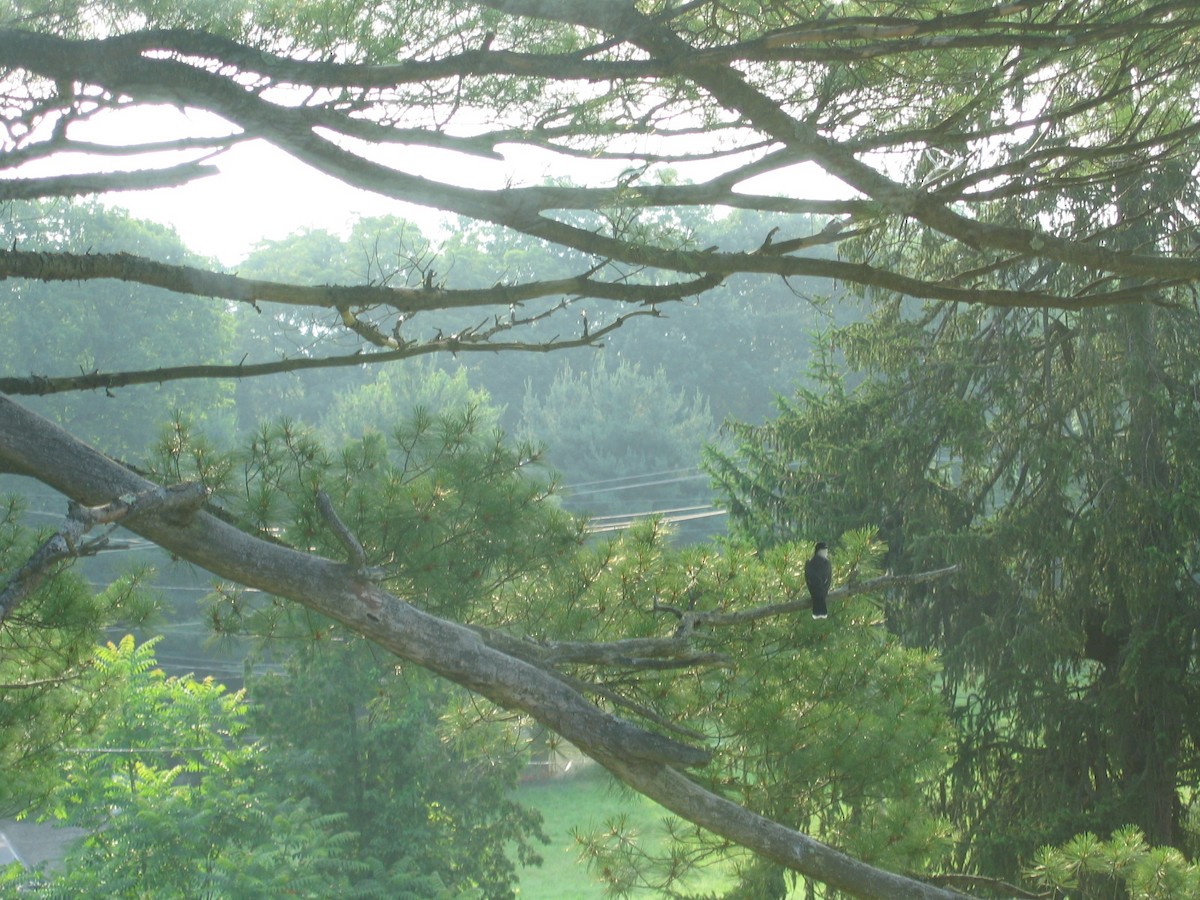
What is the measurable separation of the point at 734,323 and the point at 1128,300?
22467 millimetres

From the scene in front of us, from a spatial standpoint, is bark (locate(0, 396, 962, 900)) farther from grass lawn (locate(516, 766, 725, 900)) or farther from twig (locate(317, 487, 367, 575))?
grass lawn (locate(516, 766, 725, 900))

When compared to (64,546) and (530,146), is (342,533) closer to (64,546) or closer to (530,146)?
(64,546)

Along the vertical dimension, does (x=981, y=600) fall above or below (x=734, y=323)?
below

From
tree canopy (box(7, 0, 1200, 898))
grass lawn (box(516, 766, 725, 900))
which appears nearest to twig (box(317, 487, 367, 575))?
tree canopy (box(7, 0, 1200, 898))

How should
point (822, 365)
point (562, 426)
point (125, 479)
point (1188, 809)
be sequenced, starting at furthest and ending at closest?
point (562, 426) < point (822, 365) < point (1188, 809) < point (125, 479)

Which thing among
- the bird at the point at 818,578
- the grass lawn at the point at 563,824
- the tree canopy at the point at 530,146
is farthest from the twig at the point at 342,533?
the grass lawn at the point at 563,824

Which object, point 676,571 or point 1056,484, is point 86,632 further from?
point 1056,484

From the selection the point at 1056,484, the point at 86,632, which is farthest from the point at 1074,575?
the point at 86,632

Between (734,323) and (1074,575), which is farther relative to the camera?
(734,323)

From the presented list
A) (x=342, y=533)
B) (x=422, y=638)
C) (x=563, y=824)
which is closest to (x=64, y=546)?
(x=342, y=533)

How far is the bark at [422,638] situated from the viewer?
2346 millimetres

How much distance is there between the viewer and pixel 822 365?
7.62 meters

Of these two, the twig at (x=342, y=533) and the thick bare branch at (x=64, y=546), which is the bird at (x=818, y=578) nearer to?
the twig at (x=342, y=533)

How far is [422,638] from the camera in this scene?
93.6 inches
